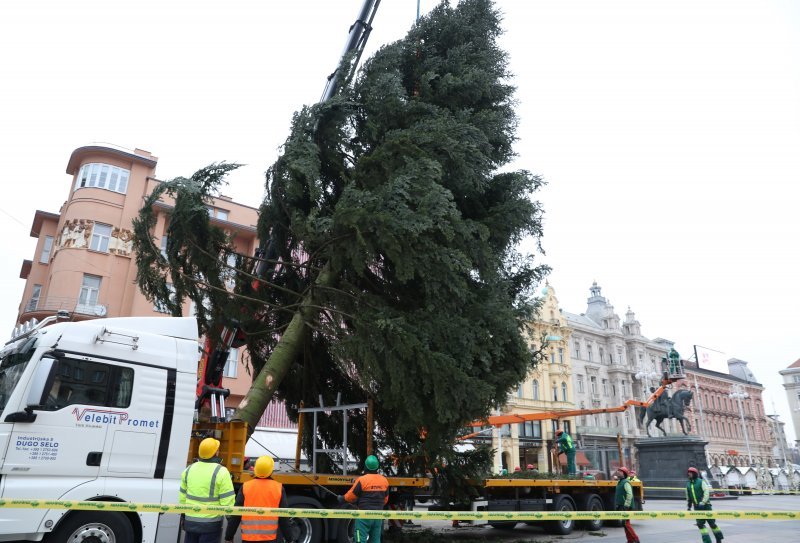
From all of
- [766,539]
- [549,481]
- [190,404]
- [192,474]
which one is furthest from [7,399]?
[766,539]

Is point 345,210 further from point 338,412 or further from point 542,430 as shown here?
point 542,430

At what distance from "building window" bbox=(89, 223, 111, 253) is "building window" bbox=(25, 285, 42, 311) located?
364 cm

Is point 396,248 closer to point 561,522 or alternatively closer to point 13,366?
point 13,366

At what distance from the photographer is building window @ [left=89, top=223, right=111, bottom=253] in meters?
26.5

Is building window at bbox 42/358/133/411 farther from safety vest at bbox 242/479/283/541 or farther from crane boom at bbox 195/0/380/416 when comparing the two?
safety vest at bbox 242/479/283/541

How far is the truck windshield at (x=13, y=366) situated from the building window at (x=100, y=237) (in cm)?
2171

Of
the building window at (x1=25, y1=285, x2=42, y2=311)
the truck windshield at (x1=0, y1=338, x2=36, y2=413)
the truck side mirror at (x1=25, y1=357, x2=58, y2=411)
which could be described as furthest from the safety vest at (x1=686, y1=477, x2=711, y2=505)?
the building window at (x1=25, y1=285, x2=42, y2=311)

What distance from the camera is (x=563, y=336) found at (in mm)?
55938

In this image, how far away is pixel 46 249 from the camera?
100ft

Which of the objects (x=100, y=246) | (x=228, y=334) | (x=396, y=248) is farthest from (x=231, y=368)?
(x=396, y=248)

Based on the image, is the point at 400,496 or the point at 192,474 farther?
the point at 400,496

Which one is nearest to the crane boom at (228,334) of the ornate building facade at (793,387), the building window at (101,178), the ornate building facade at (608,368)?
the building window at (101,178)

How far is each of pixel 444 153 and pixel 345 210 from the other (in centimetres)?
263

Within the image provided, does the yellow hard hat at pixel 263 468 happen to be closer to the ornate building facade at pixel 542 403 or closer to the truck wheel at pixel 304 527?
the truck wheel at pixel 304 527
